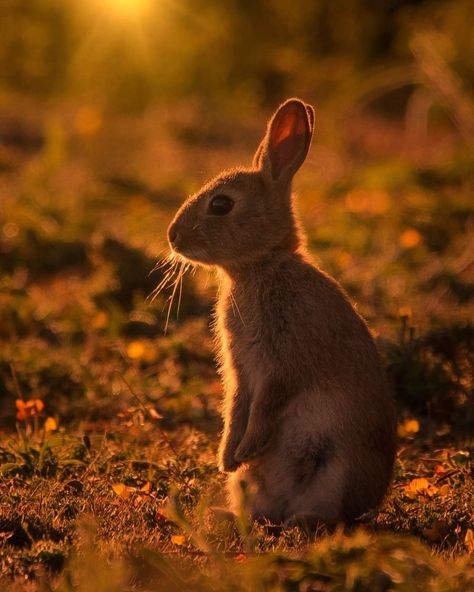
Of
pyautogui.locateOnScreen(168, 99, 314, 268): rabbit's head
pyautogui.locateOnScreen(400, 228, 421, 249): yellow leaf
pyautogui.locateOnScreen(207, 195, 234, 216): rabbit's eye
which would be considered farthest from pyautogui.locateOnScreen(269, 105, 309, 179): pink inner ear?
pyautogui.locateOnScreen(400, 228, 421, 249): yellow leaf

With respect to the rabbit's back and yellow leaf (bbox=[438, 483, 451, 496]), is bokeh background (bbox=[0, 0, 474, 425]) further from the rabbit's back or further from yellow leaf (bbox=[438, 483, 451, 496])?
the rabbit's back

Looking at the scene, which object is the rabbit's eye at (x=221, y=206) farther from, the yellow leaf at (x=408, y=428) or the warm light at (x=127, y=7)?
the warm light at (x=127, y=7)

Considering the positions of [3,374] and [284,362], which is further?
[3,374]

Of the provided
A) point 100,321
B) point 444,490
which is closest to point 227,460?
point 444,490

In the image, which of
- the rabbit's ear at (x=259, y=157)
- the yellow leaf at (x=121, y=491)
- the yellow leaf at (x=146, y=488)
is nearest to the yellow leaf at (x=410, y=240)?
the rabbit's ear at (x=259, y=157)

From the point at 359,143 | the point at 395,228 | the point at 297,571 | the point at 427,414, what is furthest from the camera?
the point at 359,143

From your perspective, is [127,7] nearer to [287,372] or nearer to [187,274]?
[187,274]

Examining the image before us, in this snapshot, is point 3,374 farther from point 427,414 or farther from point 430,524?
point 430,524

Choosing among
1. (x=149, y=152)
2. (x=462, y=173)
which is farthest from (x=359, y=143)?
(x=462, y=173)
